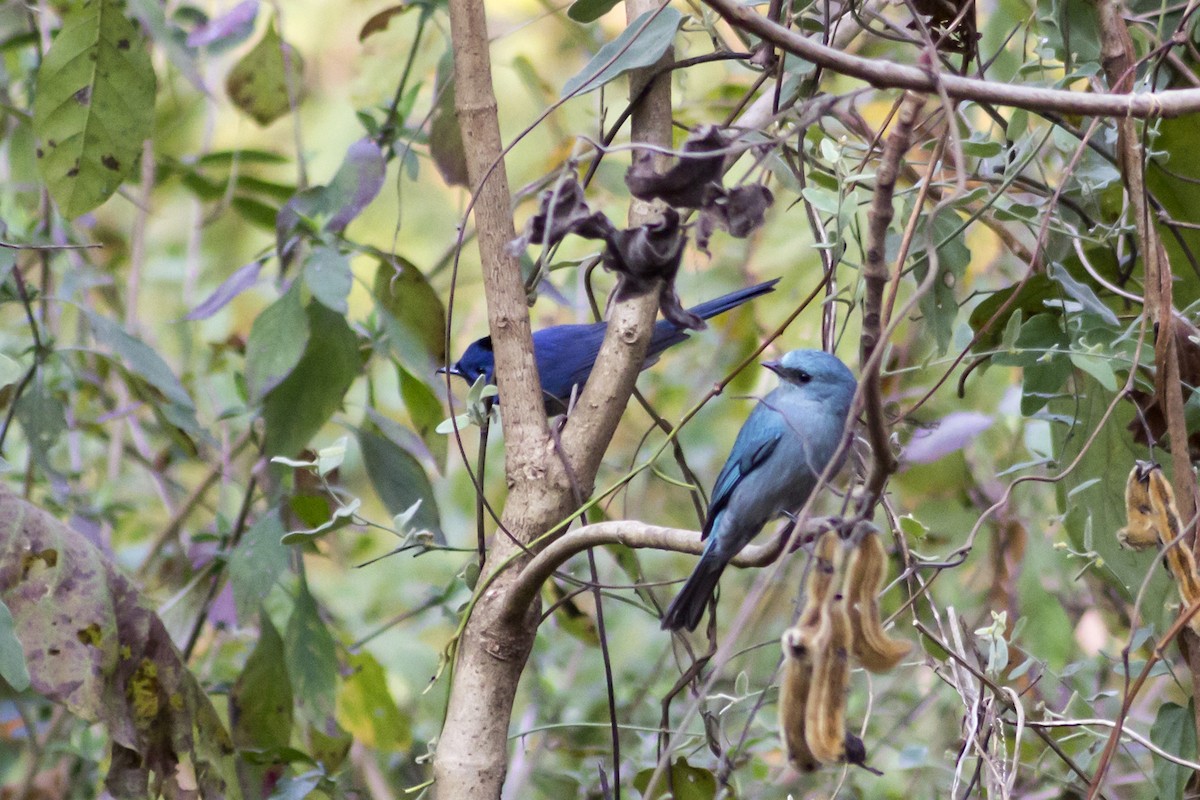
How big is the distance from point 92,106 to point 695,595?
1.54 meters

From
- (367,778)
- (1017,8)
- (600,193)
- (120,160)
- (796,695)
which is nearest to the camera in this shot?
(796,695)

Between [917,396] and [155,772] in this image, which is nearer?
[155,772]

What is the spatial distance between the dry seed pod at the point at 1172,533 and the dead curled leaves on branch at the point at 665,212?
73 cm

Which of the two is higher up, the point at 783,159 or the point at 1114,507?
the point at 783,159

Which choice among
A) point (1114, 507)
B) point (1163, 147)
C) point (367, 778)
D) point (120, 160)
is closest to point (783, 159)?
point (1163, 147)

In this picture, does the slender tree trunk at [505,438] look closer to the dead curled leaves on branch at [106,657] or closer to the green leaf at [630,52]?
the green leaf at [630,52]

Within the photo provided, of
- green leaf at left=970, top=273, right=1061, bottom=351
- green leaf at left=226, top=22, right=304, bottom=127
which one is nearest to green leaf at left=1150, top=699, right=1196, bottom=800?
green leaf at left=970, top=273, right=1061, bottom=351

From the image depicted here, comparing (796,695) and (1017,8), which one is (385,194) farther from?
(796,695)

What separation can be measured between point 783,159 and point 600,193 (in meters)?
2.10

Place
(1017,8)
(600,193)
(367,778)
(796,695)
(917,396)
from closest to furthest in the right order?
(796,695) < (1017,8) < (917,396) < (367,778) < (600,193)

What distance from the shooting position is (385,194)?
4.90 meters

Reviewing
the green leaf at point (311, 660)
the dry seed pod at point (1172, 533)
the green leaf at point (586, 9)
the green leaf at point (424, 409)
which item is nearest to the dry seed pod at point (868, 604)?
the dry seed pod at point (1172, 533)

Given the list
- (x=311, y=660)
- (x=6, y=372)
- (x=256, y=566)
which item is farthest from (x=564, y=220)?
(x=311, y=660)

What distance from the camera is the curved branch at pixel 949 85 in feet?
4.30
